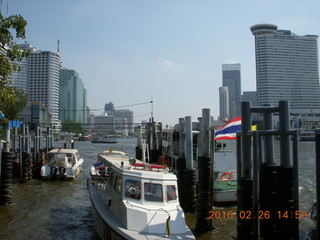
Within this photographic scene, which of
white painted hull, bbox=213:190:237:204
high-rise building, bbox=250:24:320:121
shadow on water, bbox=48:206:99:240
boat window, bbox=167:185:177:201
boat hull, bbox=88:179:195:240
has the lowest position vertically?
shadow on water, bbox=48:206:99:240

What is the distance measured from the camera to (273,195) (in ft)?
34.1

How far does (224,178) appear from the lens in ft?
67.1

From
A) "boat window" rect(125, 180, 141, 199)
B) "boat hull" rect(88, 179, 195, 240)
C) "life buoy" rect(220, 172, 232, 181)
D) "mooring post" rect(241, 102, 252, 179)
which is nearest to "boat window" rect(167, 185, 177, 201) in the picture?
"boat window" rect(125, 180, 141, 199)

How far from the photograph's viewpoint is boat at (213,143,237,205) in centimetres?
1858

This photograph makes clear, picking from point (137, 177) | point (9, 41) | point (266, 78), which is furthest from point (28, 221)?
point (266, 78)

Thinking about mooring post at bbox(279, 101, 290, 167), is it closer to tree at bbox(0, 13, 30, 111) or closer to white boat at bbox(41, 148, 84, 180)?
tree at bbox(0, 13, 30, 111)

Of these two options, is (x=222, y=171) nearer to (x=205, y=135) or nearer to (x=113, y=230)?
(x=205, y=135)

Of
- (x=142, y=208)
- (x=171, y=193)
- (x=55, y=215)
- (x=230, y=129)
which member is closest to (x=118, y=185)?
(x=142, y=208)

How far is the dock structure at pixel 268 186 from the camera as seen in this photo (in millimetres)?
9875

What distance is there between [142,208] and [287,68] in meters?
190

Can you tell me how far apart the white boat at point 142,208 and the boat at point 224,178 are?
686cm

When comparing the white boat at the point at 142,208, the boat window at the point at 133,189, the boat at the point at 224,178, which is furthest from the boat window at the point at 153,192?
the boat at the point at 224,178

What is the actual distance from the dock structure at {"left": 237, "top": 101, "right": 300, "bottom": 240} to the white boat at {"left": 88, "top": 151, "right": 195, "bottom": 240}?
6.61 ft

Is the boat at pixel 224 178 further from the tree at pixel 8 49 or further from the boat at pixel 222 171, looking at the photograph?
the tree at pixel 8 49
